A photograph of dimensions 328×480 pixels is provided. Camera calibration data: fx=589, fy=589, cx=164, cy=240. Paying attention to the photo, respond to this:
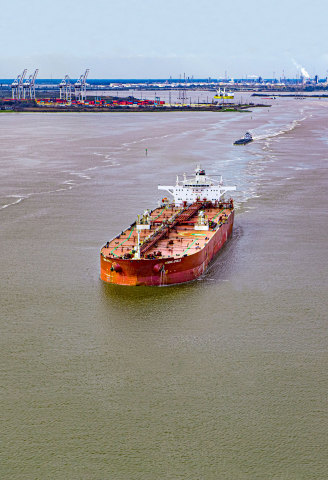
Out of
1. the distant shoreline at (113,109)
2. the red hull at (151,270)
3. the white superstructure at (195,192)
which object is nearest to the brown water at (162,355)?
the red hull at (151,270)

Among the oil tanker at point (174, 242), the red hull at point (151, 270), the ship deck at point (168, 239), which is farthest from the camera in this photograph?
the ship deck at point (168, 239)

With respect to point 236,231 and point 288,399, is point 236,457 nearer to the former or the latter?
point 288,399

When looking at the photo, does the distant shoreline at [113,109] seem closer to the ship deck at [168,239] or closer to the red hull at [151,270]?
the ship deck at [168,239]

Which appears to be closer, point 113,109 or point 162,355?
point 162,355

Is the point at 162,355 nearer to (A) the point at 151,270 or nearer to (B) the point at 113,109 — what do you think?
(A) the point at 151,270

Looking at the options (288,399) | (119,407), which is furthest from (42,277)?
(288,399)

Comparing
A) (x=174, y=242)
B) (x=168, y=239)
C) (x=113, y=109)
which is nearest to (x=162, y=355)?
(x=174, y=242)

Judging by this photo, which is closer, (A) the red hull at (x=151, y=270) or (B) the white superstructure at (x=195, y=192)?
(A) the red hull at (x=151, y=270)
